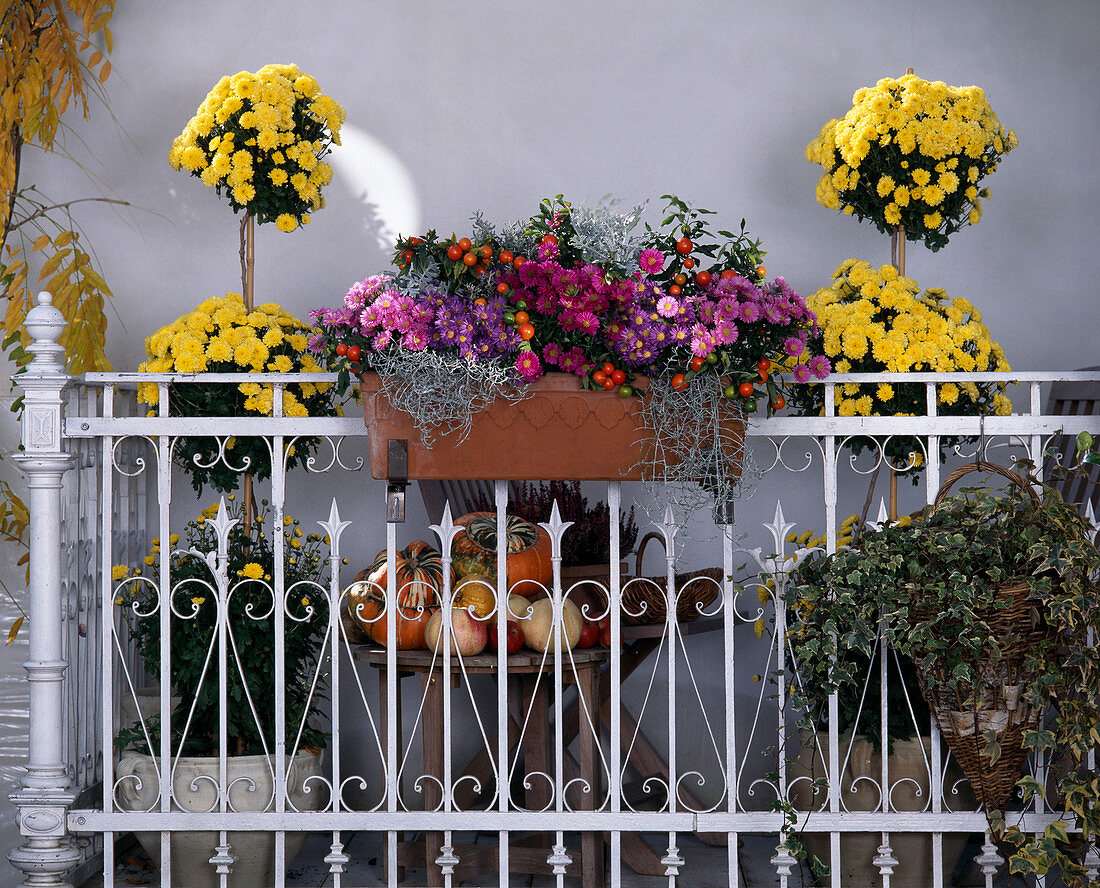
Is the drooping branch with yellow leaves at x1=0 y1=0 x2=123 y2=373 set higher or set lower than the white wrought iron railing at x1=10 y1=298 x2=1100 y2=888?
higher

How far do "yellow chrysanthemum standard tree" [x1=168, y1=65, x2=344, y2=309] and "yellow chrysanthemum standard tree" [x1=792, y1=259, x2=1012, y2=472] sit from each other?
142cm

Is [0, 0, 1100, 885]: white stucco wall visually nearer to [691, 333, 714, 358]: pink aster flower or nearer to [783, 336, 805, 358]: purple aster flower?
[783, 336, 805, 358]: purple aster flower

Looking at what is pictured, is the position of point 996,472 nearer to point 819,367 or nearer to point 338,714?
point 819,367

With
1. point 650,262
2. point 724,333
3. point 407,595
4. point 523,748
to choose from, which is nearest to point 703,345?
point 724,333

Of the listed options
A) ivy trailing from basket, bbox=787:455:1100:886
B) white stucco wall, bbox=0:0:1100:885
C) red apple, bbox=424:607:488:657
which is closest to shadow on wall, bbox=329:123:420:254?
white stucco wall, bbox=0:0:1100:885

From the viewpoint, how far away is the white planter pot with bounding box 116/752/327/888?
249cm

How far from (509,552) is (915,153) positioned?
1504mm

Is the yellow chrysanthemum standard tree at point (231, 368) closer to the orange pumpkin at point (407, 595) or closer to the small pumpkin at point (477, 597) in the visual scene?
the orange pumpkin at point (407, 595)

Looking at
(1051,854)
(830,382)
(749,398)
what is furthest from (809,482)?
(1051,854)

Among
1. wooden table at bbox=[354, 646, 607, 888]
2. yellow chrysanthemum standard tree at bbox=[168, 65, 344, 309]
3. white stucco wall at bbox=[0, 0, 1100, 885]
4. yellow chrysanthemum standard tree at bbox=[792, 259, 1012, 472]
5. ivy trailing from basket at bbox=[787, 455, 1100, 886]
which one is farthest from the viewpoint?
white stucco wall at bbox=[0, 0, 1100, 885]

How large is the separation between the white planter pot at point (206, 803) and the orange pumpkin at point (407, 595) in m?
0.41

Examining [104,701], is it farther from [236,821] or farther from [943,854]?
[943,854]

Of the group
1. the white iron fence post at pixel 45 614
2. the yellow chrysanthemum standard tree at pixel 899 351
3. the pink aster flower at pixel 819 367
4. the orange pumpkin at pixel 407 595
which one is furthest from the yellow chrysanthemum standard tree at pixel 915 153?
the white iron fence post at pixel 45 614

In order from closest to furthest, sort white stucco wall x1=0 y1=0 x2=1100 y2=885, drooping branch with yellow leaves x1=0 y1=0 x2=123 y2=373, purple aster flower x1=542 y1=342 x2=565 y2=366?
purple aster flower x1=542 y1=342 x2=565 y2=366 → drooping branch with yellow leaves x1=0 y1=0 x2=123 y2=373 → white stucco wall x1=0 y1=0 x2=1100 y2=885
